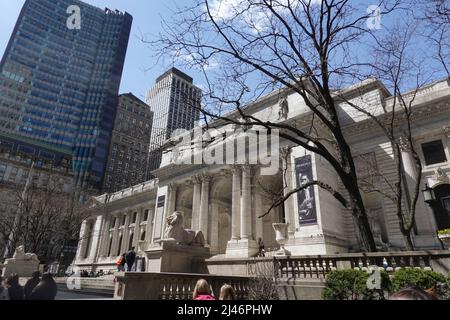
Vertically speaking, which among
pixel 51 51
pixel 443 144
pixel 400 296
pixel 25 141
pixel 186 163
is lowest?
pixel 400 296

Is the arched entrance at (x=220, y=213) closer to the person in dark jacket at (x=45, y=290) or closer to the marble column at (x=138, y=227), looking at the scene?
the marble column at (x=138, y=227)

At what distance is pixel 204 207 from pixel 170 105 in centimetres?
2225

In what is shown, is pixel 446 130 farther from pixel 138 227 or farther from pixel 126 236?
pixel 126 236

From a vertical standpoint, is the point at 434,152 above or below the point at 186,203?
above

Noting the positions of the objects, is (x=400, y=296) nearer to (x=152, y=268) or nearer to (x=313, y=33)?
(x=313, y=33)

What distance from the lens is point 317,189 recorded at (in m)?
22.8

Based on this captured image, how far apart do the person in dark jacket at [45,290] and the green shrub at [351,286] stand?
6.84 meters

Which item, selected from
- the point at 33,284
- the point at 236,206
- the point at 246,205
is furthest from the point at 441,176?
the point at 33,284

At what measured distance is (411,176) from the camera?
22.4m

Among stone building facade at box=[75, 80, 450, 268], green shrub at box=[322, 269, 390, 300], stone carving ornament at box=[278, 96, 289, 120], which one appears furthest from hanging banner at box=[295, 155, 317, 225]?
green shrub at box=[322, 269, 390, 300]

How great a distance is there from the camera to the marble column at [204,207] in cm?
3206

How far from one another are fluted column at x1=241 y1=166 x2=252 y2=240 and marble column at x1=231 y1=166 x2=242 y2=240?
82 centimetres
